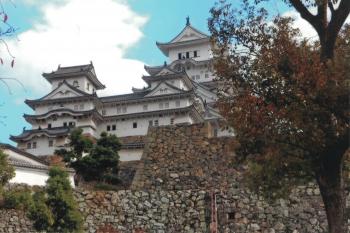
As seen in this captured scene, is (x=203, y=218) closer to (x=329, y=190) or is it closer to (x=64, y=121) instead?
(x=329, y=190)

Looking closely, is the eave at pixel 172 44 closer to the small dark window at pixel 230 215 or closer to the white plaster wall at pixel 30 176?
the white plaster wall at pixel 30 176

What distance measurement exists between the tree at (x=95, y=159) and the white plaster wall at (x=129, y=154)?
31.6ft

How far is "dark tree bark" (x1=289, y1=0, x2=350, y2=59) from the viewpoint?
25.0 ft

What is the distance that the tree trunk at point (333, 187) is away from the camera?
7.82m

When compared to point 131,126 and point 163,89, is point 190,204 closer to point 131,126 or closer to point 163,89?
point 131,126

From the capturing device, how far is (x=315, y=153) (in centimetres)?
804

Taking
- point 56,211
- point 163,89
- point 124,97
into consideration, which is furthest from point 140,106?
point 56,211

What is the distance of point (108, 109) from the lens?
51.1 meters

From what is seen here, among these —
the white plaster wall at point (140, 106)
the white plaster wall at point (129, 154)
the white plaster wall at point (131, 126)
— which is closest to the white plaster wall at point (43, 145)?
the white plaster wall at point (131, 126)

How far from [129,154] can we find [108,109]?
10333 mm

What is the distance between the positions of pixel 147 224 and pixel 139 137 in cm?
3336

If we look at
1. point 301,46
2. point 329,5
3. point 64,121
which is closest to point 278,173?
point 301,46

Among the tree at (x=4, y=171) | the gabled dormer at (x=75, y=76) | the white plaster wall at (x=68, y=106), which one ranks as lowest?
the tree at (x=4, y=171)

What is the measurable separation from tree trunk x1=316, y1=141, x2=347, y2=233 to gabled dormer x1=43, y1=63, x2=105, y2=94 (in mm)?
47832
